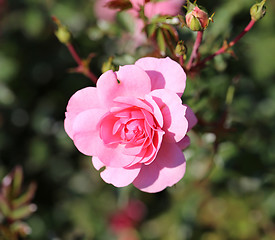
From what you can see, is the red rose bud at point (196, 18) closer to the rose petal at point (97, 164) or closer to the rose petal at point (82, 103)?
the rose petal at point (82, 103)

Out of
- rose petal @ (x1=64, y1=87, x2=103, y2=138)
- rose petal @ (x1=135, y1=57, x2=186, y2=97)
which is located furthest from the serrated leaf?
rose petal @ (x1=64, y1=87, x2=103, y2=138)

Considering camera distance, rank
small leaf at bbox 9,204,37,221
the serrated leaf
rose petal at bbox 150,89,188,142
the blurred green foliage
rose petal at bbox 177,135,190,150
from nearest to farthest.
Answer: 1. rose petal at bbox 150,89,188,142
2. rose petal at bbox 177,135,190,150
3. the serrated leaf
4. small leaf at bbox 9,204,37,221
5. the blurred green foliage

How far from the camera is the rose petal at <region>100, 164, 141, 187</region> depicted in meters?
0.91

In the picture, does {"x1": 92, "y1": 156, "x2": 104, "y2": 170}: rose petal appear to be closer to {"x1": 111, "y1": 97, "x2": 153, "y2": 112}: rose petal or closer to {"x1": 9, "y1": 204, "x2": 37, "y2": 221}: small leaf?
{"x1": 111, "y1": 97, "x2": 153, "y2": 112}: rose petal

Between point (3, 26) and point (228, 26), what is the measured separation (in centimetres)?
137

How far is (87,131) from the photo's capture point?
0.93 metres

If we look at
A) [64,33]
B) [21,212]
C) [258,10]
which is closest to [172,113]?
[258,10]

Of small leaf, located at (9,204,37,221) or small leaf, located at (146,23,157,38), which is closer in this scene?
small leaf, located at (146,23,157,38)

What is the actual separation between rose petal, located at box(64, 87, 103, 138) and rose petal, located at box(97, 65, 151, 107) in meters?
0.02

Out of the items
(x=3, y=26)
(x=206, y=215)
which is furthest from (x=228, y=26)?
(x=3, y=26)

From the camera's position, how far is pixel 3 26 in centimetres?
217

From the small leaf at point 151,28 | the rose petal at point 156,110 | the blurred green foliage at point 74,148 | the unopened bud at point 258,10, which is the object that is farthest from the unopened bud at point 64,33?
the blurred green foliage at point 74,148

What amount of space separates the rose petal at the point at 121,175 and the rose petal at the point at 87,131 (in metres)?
0.07

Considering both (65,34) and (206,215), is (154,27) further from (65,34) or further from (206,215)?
(206,215)
